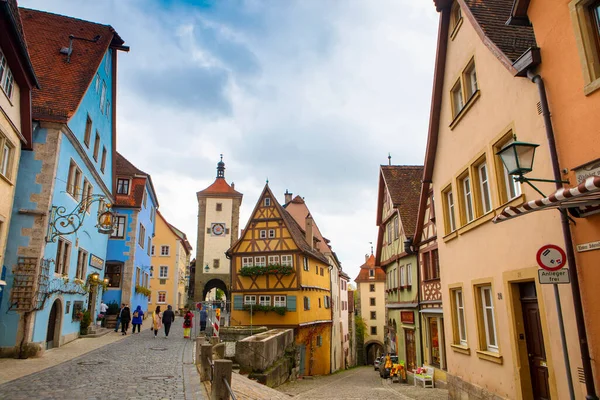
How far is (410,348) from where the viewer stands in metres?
20.9

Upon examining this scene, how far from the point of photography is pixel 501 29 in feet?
32.1

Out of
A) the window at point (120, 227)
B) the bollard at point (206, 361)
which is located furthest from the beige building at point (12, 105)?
the window at point (120, 227)

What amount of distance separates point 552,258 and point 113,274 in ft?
89.8

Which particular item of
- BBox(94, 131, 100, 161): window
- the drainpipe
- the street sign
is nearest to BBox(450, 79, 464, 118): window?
the drainpipe

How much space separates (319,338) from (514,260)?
1078 inches

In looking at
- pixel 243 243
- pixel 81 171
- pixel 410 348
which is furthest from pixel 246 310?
pixel 81 171

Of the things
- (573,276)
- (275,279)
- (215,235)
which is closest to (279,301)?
(275,279)

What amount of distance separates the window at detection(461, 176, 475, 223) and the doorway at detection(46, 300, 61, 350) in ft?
46.3

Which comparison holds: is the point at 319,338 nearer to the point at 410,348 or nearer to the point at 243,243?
the point at 243,243

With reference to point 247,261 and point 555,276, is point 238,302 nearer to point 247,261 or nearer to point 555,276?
point 247,261

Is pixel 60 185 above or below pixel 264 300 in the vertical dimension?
above

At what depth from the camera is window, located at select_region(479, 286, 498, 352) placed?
32.8 ft

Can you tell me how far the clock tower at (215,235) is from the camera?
53688 millimetres

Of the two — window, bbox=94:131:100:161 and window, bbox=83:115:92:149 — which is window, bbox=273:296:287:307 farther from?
window, bbox=83:115:92:149
